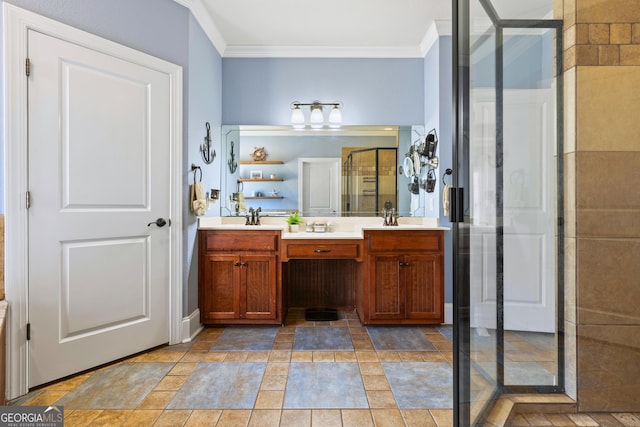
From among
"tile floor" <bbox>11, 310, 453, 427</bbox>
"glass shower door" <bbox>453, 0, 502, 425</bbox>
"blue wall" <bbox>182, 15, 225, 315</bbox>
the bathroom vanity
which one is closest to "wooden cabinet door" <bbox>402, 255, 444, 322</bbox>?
the bathroom vanity

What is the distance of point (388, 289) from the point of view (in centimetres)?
282

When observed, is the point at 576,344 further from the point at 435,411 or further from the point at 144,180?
the point at 144,180

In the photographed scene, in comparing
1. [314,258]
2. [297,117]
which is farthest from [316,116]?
[314,258]

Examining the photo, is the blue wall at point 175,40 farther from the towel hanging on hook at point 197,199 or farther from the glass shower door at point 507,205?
the glass shower door at point 507,205

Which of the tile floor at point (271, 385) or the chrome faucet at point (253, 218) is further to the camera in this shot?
the chrome faucet at point (253, 218)

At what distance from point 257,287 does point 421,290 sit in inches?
53.6

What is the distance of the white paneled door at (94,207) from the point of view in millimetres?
1847

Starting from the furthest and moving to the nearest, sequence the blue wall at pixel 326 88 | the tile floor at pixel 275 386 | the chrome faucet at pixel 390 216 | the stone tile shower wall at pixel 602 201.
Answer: the blue wall at pixel 326 88
the chrome faucet at pixel 390 216
the tile floor at pixel 275 386
the stone tile shower wall at pixel 602 201

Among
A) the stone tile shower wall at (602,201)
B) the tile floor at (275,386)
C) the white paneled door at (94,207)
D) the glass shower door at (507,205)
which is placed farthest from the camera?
the white paneled door at (94,207)

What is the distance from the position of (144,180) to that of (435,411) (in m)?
2.21

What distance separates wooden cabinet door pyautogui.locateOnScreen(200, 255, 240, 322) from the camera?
109 inches

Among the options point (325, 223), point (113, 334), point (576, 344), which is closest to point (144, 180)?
point (113, 334)

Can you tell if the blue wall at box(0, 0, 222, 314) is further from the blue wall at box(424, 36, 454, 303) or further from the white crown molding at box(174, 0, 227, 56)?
the blue wall at box(424, 36, 454, 303)

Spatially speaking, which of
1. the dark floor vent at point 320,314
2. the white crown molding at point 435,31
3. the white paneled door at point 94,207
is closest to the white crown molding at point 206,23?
the white paneled door at point 94,207
